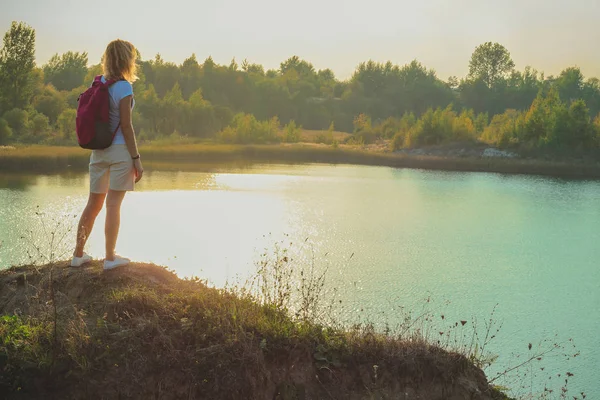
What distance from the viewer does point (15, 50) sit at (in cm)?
3647

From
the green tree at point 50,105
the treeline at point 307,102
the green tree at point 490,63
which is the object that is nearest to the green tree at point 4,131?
the treeline at point 307,102

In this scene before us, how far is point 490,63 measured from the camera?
301 feet

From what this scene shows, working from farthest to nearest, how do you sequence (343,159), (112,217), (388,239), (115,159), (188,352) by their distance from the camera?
(343,159) < (388,239) < (112,217) < (115,159) < (188,352)

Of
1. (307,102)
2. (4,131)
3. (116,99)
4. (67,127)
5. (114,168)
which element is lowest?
(4,131)

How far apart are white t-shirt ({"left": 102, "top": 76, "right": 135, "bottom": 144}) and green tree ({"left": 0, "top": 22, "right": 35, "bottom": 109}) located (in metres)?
36.1

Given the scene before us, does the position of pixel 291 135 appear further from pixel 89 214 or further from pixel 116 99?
pixel 116 99

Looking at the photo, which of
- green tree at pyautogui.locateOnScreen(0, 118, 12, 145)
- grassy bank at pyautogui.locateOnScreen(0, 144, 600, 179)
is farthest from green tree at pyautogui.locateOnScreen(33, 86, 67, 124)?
green tree at pyautogui.locateOnScreen(0, 118, 12, 145)

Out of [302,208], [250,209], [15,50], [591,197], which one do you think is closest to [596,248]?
[302,208]

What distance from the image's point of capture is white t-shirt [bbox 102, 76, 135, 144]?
4.41 metres

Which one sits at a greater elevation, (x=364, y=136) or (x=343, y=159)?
(x=364, y=136)

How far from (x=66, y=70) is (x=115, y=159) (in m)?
62.8

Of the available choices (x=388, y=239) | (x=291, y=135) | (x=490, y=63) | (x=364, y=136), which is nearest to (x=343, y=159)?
(x=291, y=135)

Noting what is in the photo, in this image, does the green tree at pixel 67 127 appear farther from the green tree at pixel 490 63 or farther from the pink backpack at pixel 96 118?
the green tree at pixel 490 63

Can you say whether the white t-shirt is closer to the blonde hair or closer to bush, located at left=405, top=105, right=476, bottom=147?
the blonde hair
